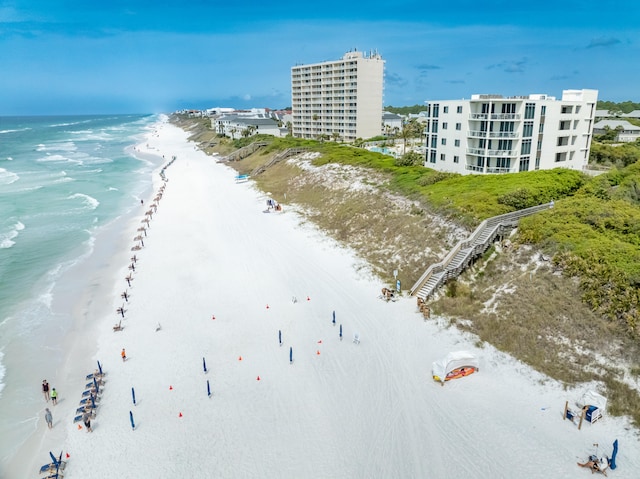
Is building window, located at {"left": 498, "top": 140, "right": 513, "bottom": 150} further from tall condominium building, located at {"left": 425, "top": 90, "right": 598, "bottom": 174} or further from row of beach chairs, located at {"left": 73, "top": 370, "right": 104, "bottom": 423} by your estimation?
row of beach chairs, located at {"left": 73, "top": 370, "right": 104, "bottom": 423}

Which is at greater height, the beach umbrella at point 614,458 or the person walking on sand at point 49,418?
the beach umbrella at point 614,458

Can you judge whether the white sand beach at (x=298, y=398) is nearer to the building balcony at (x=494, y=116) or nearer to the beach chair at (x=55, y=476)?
the beach chair at (x=55, y=476)

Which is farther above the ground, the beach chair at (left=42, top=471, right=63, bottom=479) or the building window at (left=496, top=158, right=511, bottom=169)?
the building window at (left=496, top=158, right=511, bottom=169)

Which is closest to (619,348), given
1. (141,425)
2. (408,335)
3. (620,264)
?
(620,264)

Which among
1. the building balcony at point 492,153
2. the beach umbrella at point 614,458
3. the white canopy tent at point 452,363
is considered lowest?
the beach umbrella at point 614,458

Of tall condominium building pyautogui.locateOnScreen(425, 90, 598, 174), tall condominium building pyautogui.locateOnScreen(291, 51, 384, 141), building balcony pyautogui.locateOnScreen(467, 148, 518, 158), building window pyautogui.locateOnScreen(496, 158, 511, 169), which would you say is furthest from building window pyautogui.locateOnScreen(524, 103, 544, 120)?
tall condominium building pyautogui.locateOnScreen(291, 51, 384, 141)

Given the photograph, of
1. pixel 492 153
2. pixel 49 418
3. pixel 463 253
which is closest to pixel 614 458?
pixel 463 253

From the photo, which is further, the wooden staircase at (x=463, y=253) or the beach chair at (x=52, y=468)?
the wooden staircase at (x=463, y=253)

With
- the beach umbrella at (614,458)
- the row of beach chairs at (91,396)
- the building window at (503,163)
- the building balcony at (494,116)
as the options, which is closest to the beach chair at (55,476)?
the row of beach chairs at (91,396)
